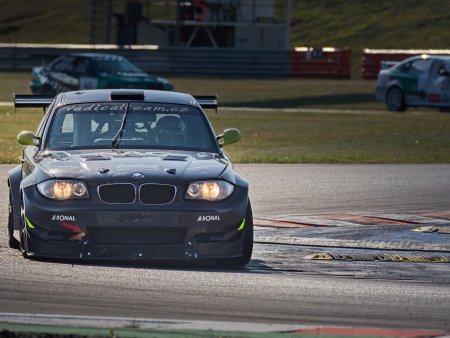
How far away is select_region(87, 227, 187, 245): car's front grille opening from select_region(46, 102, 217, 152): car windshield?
1.31 m

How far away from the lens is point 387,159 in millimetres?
20891

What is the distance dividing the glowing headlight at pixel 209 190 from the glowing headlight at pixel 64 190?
73 cm

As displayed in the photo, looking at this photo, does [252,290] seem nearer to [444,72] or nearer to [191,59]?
[444,72]

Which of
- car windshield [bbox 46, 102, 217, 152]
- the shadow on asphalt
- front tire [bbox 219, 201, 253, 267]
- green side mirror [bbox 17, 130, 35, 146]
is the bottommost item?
the shadow on asphalt

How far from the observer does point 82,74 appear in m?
37.6

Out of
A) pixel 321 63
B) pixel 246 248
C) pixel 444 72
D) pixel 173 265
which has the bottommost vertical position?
pixel 321 63

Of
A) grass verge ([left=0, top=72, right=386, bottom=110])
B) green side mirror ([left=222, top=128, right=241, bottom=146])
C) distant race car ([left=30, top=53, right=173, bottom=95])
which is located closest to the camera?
green side mirror ([left=222, top=128, right=241, bottom=146])

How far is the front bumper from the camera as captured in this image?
938 centimetres

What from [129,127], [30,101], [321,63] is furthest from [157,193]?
[321,63]

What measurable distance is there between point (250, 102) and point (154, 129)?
28900mm

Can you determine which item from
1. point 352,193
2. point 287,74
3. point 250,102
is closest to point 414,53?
point 287,74

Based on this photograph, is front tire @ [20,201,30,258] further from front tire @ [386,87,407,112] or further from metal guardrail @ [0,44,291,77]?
metal guardrail @ [0,44,291,77]

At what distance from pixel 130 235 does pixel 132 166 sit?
0.59 m

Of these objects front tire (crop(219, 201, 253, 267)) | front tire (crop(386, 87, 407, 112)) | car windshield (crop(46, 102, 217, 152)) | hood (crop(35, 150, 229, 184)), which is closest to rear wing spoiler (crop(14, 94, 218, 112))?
→ car windshield (crop(46, 102, 217, 152))
